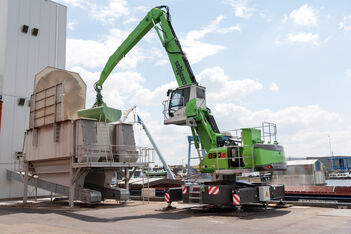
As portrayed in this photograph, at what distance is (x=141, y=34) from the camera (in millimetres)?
18312

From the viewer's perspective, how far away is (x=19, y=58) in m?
24.9

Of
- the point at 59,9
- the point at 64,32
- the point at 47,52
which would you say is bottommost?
the point at 47,52

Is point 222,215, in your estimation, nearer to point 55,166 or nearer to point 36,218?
point 36,218

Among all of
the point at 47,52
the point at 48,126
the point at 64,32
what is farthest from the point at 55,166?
the point at 64,32

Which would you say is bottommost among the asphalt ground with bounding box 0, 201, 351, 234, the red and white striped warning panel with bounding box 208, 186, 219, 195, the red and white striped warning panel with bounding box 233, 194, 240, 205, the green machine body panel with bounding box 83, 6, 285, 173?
the asphalt ground with bounding box 0, 201, 351, 234

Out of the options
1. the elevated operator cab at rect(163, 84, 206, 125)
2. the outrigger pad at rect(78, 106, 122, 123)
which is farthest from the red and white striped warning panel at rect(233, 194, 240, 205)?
the outrigger pad at rect(78, 106, 122, 123)

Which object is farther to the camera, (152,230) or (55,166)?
(55,166)

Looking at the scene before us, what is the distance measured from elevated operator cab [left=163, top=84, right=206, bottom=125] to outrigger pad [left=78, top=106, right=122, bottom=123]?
4.59 metres

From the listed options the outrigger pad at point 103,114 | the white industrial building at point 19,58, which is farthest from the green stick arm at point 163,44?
the white industrial building at point 19,58

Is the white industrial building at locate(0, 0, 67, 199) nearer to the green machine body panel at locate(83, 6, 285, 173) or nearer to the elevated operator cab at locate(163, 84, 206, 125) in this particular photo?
the green machine body panel at locate(83, 6, 285, 173)

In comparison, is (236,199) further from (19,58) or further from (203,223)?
(19,58)

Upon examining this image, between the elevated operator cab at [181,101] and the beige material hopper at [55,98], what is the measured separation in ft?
20.9

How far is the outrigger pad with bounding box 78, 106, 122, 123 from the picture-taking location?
18.2 metres

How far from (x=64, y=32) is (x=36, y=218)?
64.2ft
